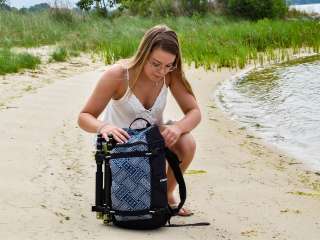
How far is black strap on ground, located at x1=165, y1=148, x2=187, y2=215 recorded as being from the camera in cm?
351

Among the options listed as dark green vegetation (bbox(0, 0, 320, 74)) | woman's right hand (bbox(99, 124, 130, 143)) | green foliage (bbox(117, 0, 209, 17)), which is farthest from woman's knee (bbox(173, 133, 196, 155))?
green foliage (bbox(117, 0, 209, 17))

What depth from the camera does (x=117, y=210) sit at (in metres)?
Result: 3.30

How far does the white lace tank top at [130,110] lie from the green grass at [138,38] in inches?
366

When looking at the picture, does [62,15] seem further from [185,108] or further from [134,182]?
[134,182]

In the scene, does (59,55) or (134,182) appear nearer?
(134,182)

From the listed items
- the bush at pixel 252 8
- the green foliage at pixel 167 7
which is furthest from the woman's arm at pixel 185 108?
the bush at pixel 252 8

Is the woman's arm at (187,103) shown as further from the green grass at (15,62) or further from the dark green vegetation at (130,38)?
the dark green vegetation at (130,38)

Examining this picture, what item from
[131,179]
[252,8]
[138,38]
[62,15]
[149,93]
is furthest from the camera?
[252,8]

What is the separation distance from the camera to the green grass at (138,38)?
1383 cm

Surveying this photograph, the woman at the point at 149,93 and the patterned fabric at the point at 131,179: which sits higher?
the woman at the point at 149,93

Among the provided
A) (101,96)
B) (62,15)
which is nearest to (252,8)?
(62,15)

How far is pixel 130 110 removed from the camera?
3.64m

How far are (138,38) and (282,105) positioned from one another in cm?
761

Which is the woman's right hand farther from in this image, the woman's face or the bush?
the bush
